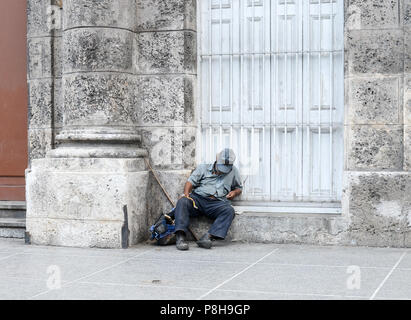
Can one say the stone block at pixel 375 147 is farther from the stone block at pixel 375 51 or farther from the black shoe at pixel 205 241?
the black shoe at pixel 205 241

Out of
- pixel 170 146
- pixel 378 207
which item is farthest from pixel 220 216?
pixel 378 207

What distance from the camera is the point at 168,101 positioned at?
7969mm

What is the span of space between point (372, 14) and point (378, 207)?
6.63 feet

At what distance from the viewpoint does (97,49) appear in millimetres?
7660

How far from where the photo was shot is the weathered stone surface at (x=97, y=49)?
7.66 metres

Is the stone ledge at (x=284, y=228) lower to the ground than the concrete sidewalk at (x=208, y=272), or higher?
higher

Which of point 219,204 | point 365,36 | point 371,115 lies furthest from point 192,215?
point 365,36

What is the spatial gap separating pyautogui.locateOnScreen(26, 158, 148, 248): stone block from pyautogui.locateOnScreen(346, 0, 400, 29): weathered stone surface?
110 inches

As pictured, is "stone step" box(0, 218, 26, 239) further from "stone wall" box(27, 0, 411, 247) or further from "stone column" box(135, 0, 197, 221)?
"stone column" box(135, 0, 197, 221)

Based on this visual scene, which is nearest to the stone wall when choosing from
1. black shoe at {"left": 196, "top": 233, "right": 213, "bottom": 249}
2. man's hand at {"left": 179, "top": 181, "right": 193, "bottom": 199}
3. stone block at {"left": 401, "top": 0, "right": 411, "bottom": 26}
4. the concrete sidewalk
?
stone block at {"left": 401, "top": 0, "right": 411, "bottom": 26}

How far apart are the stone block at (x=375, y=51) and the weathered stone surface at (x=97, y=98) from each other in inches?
98.8

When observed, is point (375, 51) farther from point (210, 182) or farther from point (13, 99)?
point (13, 99)

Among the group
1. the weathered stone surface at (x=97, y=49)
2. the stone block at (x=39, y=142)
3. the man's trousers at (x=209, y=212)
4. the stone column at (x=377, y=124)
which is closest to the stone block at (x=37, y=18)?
the weathered stone surface at (x=97, y=49)

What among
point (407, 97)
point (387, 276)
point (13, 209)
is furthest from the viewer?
point (13, 209)
